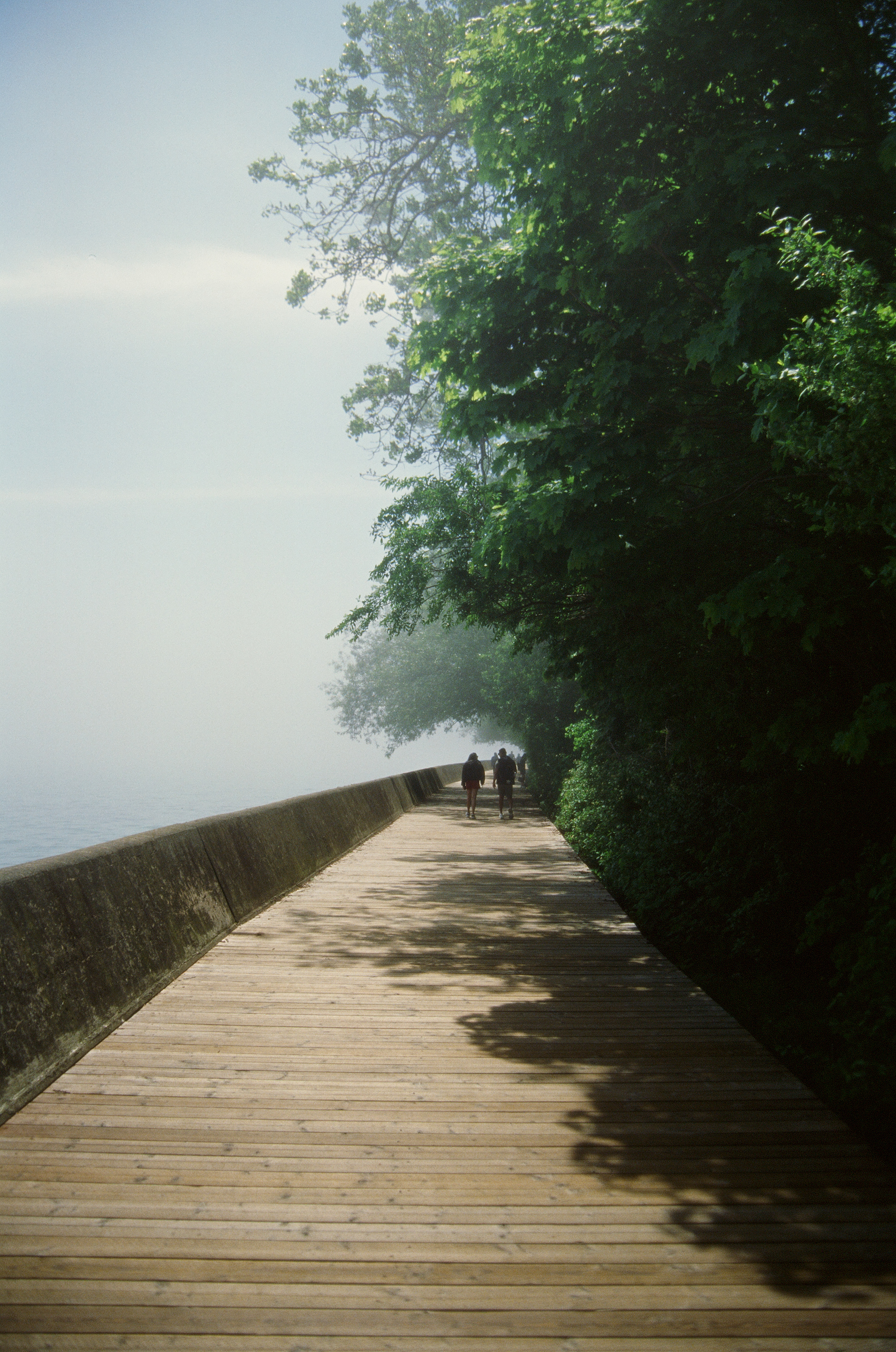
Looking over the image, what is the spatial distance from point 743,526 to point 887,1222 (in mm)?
5336

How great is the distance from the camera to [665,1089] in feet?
13.0

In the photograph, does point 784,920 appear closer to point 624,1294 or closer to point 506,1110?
point 506,1110

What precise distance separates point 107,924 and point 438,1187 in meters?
2.62

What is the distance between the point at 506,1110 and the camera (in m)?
3.77

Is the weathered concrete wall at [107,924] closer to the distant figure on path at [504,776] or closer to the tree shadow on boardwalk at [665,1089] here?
the tree shadow on boardwalk at [665,1089]

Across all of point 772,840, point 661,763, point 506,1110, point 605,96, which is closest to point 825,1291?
point 506,1110

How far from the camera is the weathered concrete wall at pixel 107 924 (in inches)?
152

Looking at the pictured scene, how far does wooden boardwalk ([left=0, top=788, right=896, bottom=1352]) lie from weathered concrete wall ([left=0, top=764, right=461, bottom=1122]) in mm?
162

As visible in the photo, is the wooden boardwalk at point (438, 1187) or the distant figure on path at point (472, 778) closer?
the wooden boardwalk at point (438, 1187)

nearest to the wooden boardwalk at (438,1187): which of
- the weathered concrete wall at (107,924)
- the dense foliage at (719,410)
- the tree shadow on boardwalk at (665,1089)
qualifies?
the tree shadow on boardwalk at (665,1089)

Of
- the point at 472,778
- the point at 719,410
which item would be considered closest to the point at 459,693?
the point at 472,778

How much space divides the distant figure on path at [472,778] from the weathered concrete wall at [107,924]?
11783 millimetres

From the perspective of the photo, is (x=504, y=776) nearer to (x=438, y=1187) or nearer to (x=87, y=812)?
(x=438, y=1187)

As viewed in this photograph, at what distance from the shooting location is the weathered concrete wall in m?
3.85
